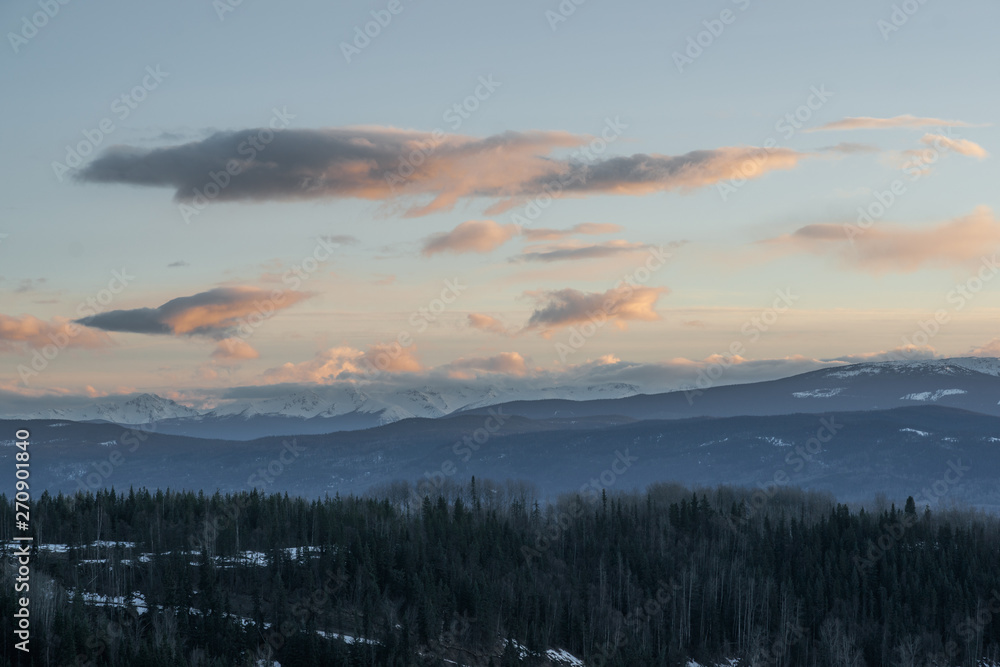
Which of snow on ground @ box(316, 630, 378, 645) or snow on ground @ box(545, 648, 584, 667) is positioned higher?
snow on ground @ box(316, 630, 378, 645)

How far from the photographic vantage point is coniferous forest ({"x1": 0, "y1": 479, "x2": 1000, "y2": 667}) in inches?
5418

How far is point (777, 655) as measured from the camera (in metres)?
163

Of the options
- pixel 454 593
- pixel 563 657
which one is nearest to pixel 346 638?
pixel 454 593

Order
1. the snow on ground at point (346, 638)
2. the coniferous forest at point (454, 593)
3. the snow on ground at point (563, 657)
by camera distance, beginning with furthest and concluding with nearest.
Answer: the snow on ground at point (563, 657) < the coniferous forest at point (454, 593) < the snow on ground at point (346, 638)

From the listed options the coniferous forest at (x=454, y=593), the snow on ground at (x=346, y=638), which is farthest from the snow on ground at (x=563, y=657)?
the snow on ground at (x=346, y=638)

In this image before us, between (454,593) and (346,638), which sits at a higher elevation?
(454,593)

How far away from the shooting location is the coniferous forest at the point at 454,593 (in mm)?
137625

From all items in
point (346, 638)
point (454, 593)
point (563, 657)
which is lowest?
point (563, 657)

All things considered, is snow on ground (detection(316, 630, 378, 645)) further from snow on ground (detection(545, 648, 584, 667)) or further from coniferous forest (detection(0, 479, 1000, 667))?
snow on ground (detection(545, 648, 584, 667))

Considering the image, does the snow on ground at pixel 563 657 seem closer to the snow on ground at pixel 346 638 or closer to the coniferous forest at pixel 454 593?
the coniferous forest at pixel 454 593

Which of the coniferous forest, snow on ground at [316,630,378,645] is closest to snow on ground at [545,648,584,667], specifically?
the coniferous forest

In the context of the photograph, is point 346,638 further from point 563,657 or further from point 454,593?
point 563,657

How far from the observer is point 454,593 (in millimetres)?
160250

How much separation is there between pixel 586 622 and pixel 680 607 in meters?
22.6
